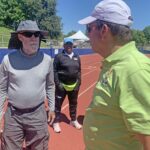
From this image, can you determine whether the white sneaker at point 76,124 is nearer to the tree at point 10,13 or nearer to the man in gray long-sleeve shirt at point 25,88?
the man in gray long-sleeve shirt at point 25,88

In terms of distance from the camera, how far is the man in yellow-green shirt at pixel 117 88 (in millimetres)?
2262

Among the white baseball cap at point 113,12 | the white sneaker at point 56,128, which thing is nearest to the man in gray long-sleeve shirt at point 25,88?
the white baseball cap at point 113,12

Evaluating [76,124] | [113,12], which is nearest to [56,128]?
[76,124]

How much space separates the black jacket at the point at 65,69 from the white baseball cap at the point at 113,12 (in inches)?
243

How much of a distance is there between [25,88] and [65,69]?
4.19m

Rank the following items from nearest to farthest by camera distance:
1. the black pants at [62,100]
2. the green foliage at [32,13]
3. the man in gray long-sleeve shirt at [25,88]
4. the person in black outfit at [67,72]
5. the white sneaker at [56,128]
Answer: the man in gray long-sleeve shirt at [25,88] → the white sneaker at [56,128] → the person in black outfit at [67,72] → the black pants at [62,100] → the green foliage at [32,13]

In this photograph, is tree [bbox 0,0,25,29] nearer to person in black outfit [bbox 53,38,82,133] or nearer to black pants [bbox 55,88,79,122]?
black pants [bbox 55,88,79,122]

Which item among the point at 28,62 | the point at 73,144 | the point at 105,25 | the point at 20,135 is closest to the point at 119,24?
the point at 105,25

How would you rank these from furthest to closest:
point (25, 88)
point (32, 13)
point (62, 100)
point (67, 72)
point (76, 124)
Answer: point (32, 13) < point (62, 100) < point (76, 124) < point (67, 72) < point (25, 88)

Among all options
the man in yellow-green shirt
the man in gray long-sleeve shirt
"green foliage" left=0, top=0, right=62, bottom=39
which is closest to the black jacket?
the man in gray long-sleeve shirt

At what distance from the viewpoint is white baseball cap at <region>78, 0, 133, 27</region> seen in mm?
2580

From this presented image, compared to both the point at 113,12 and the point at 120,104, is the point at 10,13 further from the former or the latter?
the point at 120,104

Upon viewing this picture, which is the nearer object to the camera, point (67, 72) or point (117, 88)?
point (117, 88)

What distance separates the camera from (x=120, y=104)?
2.35 m
